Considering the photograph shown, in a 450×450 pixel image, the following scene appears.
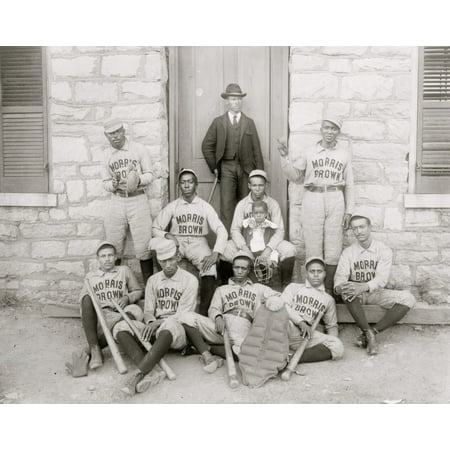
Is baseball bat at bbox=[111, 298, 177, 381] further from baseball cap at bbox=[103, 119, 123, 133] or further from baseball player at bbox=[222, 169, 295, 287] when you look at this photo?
baseball cap at bbox=[103, 119, 123, 133]

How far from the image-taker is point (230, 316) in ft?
15.6

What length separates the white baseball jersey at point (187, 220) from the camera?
5.43m

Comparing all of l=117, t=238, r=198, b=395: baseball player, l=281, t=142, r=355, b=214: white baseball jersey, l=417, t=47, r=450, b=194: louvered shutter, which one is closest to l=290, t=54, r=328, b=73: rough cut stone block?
l=281, t=142, r=355, b=214: white baseball jersey

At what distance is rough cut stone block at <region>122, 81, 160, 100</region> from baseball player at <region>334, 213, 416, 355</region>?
2166mm

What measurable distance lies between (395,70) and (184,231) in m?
2.43

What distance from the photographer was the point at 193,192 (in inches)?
216

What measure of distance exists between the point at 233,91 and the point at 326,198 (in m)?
1.43

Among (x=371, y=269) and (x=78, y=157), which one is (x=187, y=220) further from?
(x=371, y=269)

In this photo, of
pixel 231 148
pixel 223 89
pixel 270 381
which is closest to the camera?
pixel 270 381

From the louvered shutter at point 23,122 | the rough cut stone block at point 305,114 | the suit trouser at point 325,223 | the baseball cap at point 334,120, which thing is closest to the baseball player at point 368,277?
the suit trouser at point 325,223

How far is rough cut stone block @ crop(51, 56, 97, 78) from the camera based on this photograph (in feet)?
18.2

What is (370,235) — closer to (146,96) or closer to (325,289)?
(325,289)

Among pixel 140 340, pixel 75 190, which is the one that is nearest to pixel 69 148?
pixel 75 190

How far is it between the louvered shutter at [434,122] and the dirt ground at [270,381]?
1441 mm
